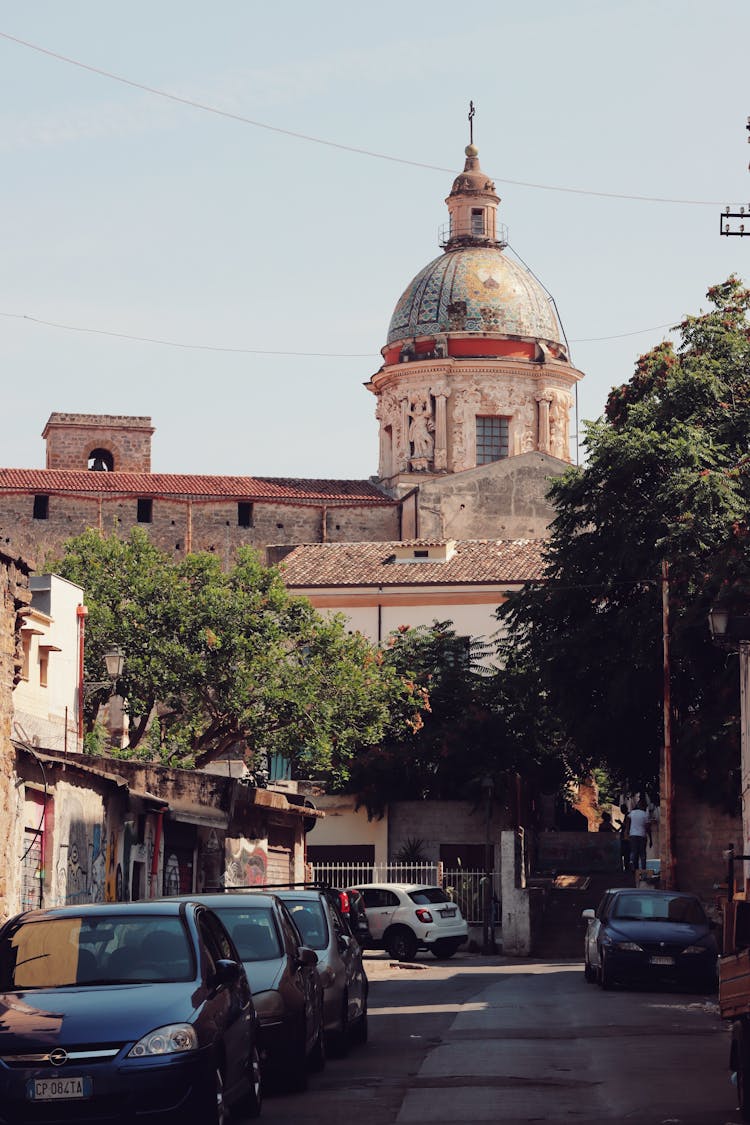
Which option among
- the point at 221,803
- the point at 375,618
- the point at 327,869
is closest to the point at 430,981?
the point at 221,803

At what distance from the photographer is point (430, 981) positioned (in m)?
28.8

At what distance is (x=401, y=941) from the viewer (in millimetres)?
35219

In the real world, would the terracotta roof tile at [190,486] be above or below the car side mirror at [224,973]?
above

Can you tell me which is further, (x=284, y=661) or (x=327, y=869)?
(x=284, y=661)

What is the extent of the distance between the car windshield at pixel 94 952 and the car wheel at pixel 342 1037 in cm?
531

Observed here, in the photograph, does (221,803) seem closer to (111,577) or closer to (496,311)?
(111,577)

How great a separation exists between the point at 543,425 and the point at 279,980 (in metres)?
65.1

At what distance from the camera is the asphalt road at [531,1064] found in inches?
485

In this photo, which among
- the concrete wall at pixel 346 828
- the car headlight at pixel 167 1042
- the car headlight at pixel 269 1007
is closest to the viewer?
the car headlight at pixel 167 1042

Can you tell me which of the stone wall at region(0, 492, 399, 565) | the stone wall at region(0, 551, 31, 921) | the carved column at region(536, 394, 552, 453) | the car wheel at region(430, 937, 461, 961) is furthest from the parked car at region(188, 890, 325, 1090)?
the carved column at region(536, 394, 552, 453)

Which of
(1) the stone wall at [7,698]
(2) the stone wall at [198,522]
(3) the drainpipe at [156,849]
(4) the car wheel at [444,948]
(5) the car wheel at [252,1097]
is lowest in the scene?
(4) the car wheel at [444,948]

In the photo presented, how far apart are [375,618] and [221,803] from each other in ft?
94.0

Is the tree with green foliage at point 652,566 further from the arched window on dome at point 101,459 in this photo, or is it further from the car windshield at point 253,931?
the arched window on dome at point 101,459

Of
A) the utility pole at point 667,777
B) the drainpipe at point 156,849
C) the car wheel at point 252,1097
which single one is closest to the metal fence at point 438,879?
the utility pole at point 667,777
